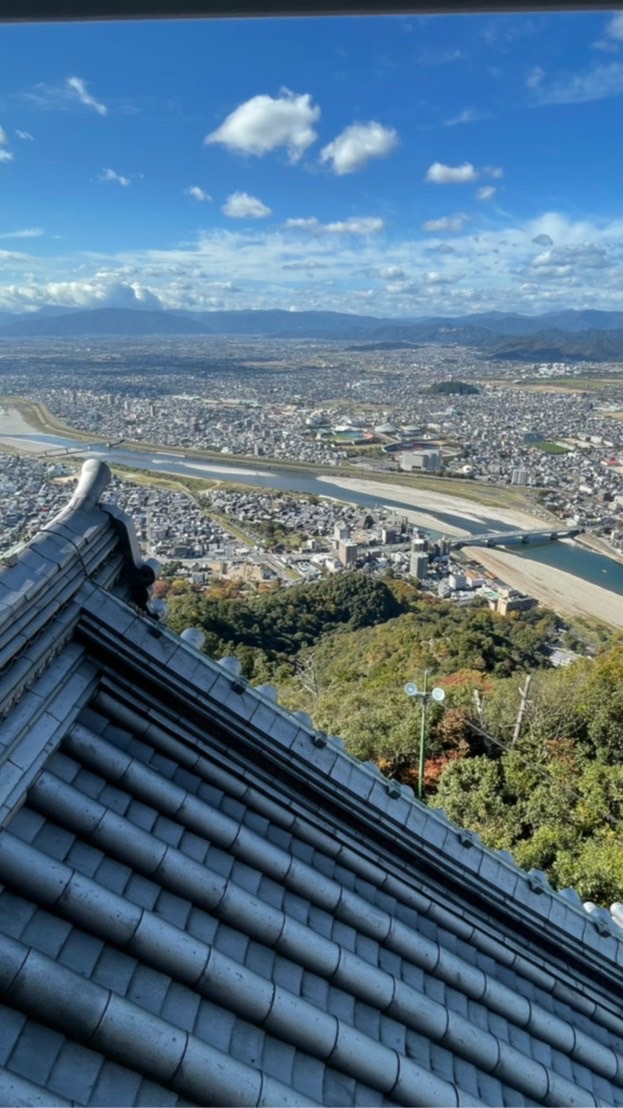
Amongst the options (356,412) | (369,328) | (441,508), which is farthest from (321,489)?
(369,328)

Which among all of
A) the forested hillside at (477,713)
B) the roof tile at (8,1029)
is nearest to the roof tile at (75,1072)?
the roof tile at (8,1029)

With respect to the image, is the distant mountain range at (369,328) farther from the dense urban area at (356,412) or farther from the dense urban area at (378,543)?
the dense urban area at (378,543)

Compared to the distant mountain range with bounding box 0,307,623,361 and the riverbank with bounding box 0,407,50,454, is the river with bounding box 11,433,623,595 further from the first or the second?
the distant mountain range with bounding box 0,307,623,361

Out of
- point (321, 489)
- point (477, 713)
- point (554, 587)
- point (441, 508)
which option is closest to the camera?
point (477, 713)

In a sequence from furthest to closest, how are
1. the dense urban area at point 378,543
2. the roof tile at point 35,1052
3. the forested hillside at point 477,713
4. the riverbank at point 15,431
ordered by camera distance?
the riverbank at point 15,431
the dense urban area at point 378,543
the forested hillside at point 477,713
the roof tile at point 35,1052

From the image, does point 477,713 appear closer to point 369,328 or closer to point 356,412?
point 356,412

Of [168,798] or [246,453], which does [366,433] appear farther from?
[168,798]
